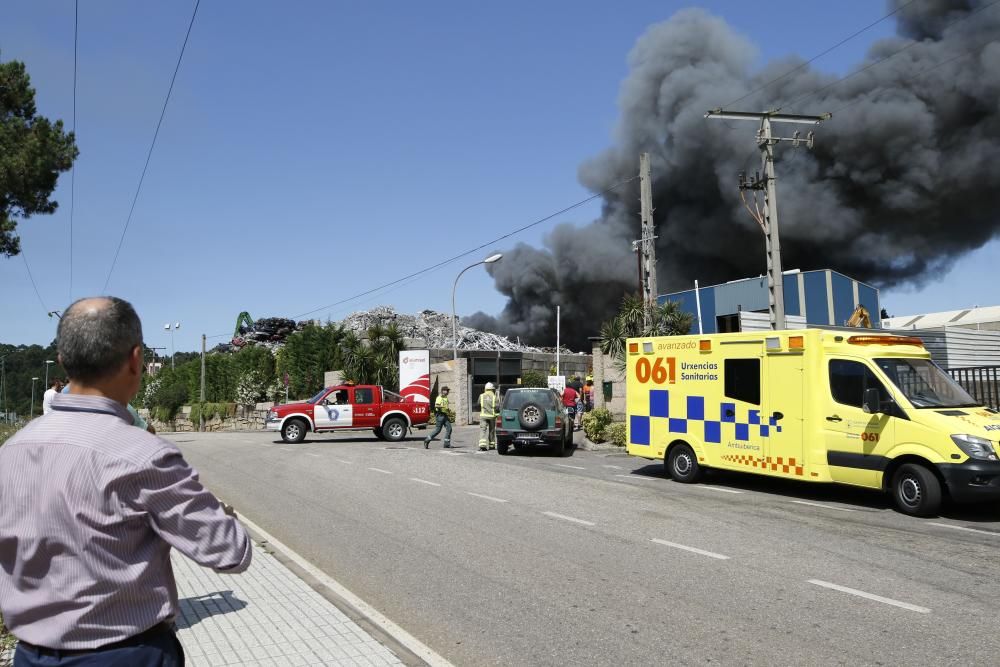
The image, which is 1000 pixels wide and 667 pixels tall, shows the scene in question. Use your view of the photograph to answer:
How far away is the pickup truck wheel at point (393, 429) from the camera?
2341 cm

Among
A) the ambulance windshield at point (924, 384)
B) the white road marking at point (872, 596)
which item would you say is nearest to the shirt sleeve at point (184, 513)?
the white road marking at point (872, 596)

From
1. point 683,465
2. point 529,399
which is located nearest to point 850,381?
point 683,465

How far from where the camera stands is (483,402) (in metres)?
18.8

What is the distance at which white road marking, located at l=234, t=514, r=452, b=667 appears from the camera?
4.47 m

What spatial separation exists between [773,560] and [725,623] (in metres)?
2.08

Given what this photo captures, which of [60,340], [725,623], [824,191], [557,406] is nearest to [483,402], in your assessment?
[557,406]

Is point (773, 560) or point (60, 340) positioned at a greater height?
point (60, 340)

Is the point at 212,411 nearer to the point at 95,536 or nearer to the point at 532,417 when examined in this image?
the point at 532,417

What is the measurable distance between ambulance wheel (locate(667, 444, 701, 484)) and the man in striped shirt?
1124 cm

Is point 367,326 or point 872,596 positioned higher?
point 367,326

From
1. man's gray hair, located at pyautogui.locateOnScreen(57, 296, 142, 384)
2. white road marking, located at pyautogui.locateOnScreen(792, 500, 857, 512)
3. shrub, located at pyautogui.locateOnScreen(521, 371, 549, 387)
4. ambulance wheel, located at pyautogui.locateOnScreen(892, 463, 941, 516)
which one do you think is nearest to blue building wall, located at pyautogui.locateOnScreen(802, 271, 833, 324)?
shrub, located at pyautogui.locateOnScreen(521, 371, 549, 387)

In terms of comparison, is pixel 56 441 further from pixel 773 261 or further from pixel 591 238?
pixel 591 238

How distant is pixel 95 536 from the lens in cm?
189

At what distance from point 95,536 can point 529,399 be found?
16342 millimetres
